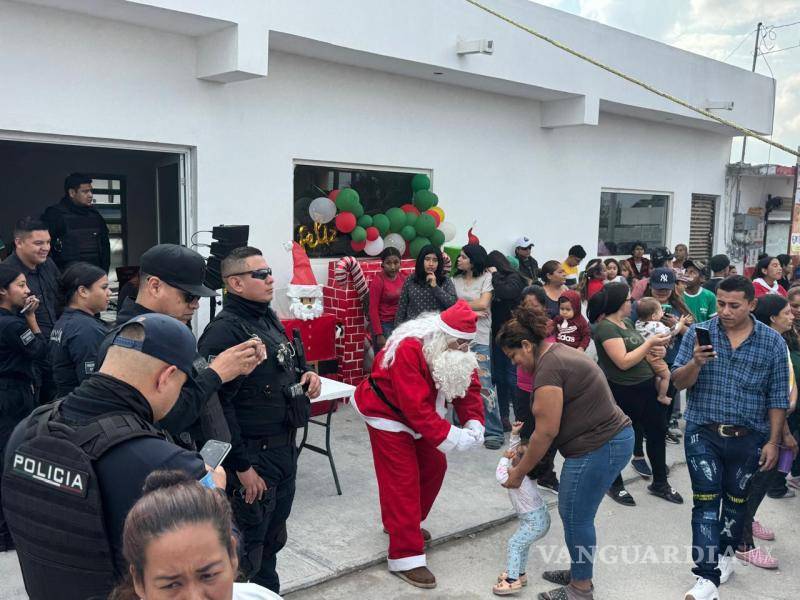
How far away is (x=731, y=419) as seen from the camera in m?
4.11

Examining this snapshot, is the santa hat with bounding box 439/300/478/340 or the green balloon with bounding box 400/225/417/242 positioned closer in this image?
the santa hat with bounding box 439/300/478/340

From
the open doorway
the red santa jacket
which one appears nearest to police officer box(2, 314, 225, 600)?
the red santa jacket

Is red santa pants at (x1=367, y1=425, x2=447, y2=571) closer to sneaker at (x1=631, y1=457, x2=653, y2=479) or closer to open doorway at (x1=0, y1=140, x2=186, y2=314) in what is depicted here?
sneaker at (x1=631, y1=457, x2=653, y2=479)

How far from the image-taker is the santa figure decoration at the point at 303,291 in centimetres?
732

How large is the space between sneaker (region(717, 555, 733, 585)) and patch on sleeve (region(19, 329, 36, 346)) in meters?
4.39

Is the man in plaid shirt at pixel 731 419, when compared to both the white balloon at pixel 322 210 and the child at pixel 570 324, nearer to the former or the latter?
the child at pixel 570 324

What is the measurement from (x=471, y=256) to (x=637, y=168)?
245 inches

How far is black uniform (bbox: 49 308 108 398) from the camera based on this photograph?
12.1 feet

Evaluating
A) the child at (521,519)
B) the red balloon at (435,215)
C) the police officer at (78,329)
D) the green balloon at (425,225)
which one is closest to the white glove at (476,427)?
the child at (521,519)

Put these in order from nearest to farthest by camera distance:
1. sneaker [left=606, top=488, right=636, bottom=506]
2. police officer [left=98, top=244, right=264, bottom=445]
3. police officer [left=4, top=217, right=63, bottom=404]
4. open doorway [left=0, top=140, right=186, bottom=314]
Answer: police officer [left=98, top=244, right=264, bottom=445], police officer [left=4, top=217, right=63, bottom=404], sneaker [left=606, top=488, right=636, bottom=506], open doorway [left=0, top=140, right=186, bottom=314]

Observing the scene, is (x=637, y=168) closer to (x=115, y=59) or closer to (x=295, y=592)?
(x=115, y=59)

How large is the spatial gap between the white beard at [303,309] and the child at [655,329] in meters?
3.16

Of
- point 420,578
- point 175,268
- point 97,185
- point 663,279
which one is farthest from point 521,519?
point 97,185

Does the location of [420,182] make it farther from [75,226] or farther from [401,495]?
[401,495]
